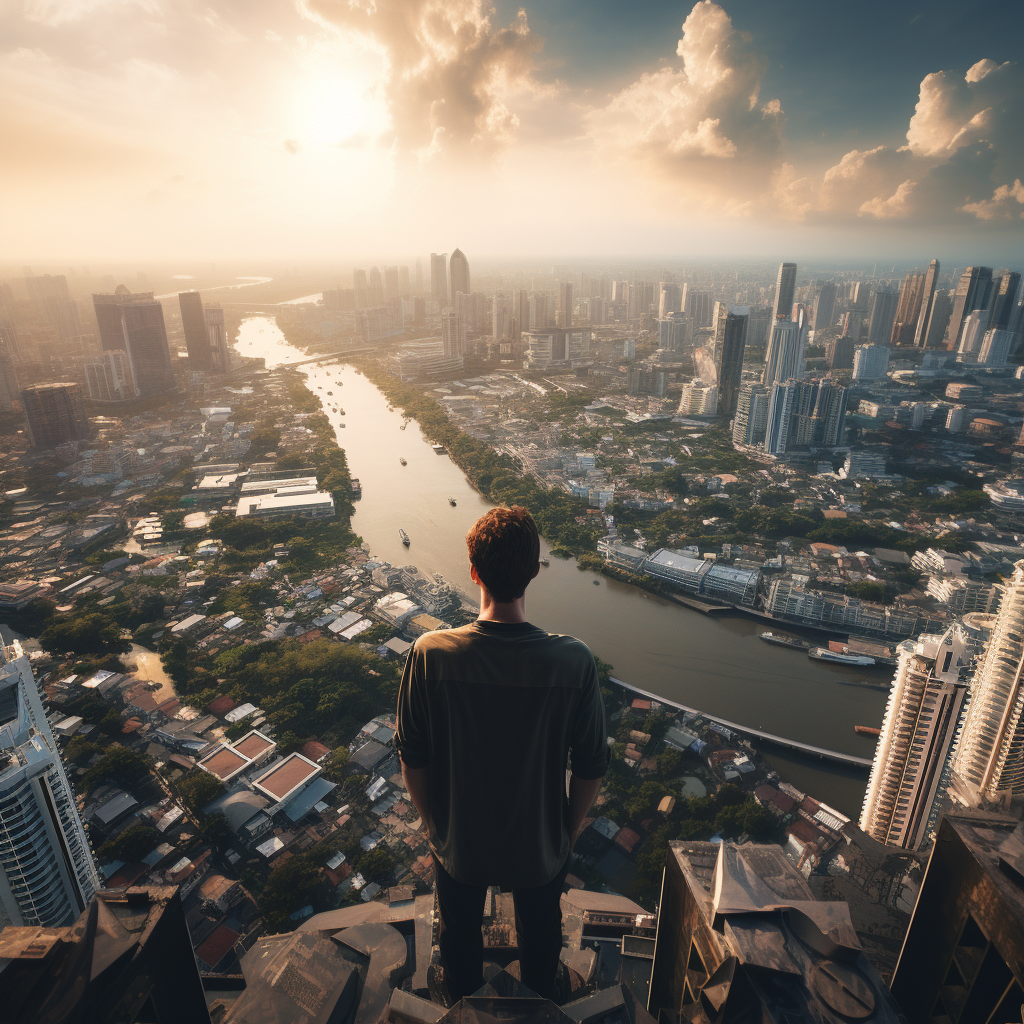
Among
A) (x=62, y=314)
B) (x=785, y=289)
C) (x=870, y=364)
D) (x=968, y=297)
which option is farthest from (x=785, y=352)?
(x=62, y=314)

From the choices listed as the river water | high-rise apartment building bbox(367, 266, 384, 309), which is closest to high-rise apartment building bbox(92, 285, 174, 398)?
the river water

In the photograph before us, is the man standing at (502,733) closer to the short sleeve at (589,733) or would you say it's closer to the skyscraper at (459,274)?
the short sleeve at (589,733)

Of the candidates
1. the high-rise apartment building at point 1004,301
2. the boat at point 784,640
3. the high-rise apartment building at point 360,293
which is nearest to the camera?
the boat at point 784,640

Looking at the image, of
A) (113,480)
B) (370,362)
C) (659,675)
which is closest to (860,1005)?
(659,675)

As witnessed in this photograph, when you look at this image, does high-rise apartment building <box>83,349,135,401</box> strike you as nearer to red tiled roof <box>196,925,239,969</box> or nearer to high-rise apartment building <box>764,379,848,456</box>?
red tiled roof <box>196,925,239,969</box>

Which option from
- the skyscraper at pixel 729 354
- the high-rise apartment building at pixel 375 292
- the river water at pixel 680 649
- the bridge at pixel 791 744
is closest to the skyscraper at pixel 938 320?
the skyscraper at pixel 729 354

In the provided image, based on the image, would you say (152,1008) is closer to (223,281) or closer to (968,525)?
(968,525)

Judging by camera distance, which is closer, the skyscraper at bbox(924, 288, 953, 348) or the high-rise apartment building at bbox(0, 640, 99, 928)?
the high-rise apartment building at bbox(0, 640, 99, 928)
